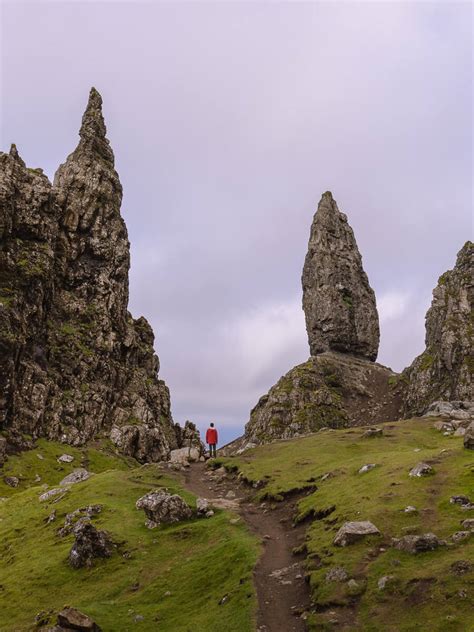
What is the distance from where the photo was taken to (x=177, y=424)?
146250mm

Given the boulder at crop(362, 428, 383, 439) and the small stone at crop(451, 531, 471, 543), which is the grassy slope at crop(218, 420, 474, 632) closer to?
the small stone at crop(451, 531, 471, 543)

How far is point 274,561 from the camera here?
35.4 metres

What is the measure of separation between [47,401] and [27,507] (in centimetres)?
5479

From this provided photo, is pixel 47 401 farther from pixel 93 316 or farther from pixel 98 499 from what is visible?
pixel 98 499

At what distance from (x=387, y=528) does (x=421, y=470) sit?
11318 millimetres

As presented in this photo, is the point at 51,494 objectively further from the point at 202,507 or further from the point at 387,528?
the point at 387,528

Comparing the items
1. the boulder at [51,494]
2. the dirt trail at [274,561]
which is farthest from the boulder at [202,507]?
the boulder at [51,494]

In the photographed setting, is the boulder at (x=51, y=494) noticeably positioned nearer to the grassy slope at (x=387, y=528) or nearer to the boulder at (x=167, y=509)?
the boulder at (x=167, y=509)

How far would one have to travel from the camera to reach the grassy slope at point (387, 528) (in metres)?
25.2

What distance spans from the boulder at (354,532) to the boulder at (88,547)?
1887 cm

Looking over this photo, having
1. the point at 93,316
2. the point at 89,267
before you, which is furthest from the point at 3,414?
the point at 89,267

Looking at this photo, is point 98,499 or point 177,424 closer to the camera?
point 98,499

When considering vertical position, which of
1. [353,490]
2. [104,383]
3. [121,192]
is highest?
[121,192]

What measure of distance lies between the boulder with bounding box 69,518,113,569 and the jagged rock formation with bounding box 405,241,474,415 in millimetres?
141452
